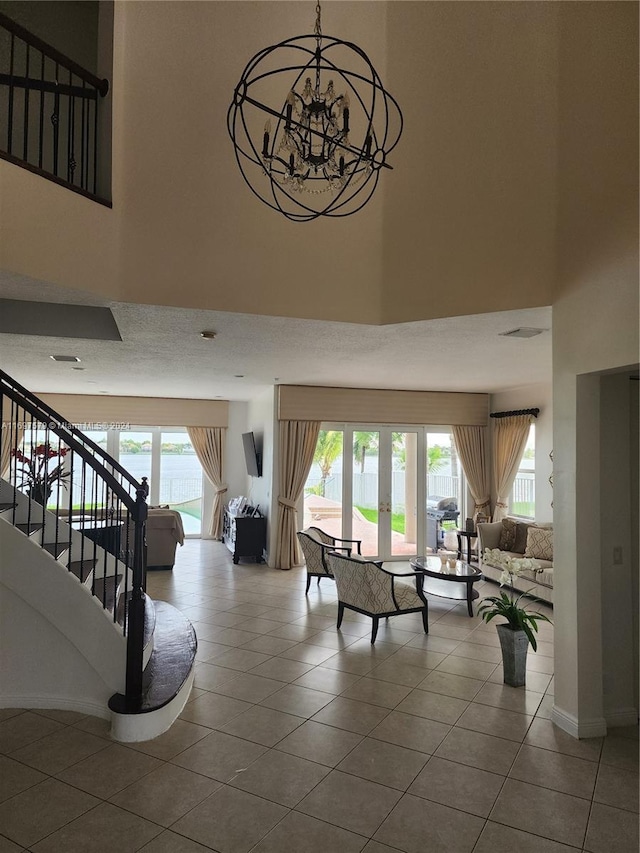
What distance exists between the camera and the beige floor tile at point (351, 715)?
3732 mm

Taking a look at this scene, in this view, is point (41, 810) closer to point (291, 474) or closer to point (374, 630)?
point (374, 630)

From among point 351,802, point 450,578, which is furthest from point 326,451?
point 351,802

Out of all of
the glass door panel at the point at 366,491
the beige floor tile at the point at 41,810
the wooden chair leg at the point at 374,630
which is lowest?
the beige floor tile at the point at 41,810

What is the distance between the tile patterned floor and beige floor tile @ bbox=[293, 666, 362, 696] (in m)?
0.02

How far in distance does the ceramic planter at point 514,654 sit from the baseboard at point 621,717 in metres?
0.73

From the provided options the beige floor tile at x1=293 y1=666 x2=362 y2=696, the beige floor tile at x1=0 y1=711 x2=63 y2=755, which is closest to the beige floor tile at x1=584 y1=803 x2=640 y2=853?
the beige floor tile at x1=293 y1=666 x2=362 y2=696

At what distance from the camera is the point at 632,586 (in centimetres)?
390

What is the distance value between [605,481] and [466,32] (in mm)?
3342

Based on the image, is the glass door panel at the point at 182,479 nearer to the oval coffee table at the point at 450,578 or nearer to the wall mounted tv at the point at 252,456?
the wall mounted tv at the point at 252,456

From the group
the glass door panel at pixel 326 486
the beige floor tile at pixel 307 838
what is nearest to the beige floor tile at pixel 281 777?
the beige floor tile at pixel 307 838

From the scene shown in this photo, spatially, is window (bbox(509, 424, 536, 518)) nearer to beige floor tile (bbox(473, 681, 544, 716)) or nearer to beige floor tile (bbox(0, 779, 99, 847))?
beige floor tile (bbox(473, 681, 544, 716))

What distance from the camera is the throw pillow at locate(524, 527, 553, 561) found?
697cm

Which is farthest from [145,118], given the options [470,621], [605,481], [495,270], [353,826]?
[470,621]

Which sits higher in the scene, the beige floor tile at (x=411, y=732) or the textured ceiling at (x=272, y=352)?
the textured ceiling at (x=272, y=352)
